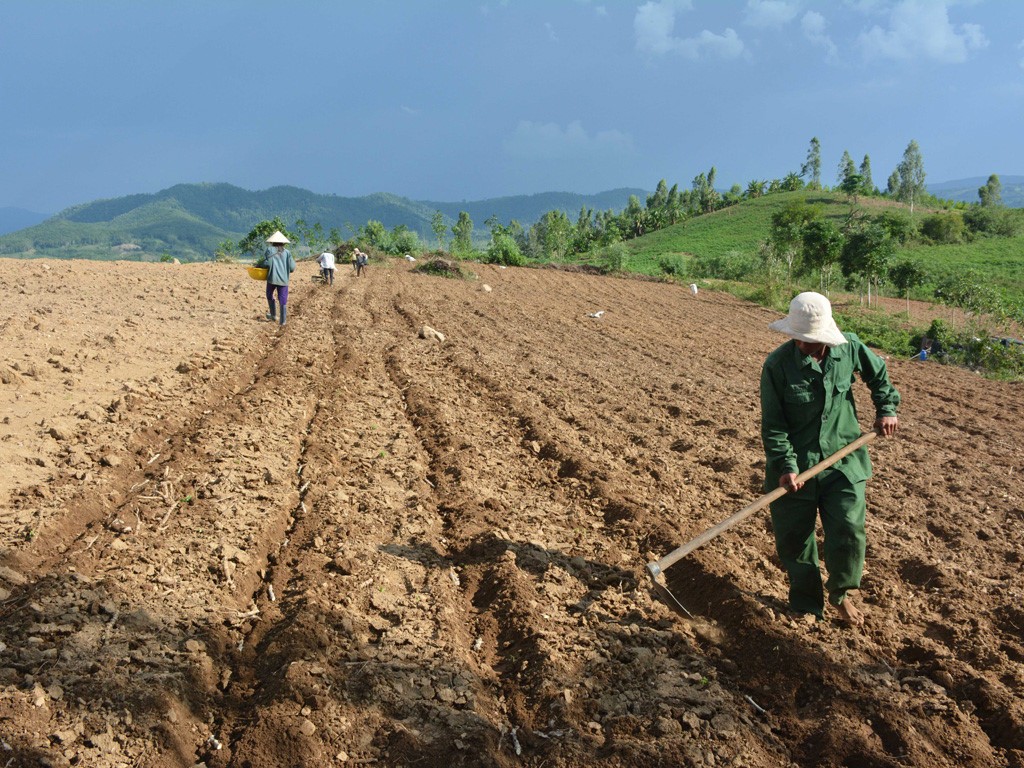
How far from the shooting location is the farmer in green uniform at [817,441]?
3625mm

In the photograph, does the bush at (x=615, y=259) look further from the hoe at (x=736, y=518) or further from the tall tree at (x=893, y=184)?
the tall tree at (x=893, y=184)

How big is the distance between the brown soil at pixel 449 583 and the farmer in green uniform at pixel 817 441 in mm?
377

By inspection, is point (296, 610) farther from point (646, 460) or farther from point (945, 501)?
point (945, 501)

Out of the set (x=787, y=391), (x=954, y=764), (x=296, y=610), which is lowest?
(x=954, y=764)

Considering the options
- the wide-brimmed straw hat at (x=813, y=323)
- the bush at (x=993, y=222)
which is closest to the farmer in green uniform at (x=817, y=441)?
the wide-brimmed straw hat at (x=813, y=323)

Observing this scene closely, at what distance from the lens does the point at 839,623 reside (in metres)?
3.84

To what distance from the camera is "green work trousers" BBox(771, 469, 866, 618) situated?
3635 millimetres

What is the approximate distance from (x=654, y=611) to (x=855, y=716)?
3.72 feet

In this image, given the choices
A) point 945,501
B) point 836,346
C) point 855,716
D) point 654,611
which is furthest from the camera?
point 945,501

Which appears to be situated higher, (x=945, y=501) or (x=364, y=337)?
(x=364, y=337)

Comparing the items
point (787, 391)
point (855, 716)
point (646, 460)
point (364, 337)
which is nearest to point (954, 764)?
point (855, 716)

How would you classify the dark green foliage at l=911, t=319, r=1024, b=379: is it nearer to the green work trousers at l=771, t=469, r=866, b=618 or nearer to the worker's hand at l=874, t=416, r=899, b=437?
the worker's hand at l=874, t=416, r=899, b=437

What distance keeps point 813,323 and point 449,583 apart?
250 cm

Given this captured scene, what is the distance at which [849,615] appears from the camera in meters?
3.79
